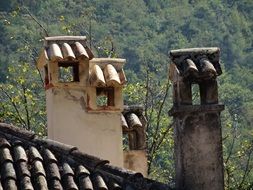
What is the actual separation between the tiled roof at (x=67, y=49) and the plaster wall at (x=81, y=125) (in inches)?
29.5

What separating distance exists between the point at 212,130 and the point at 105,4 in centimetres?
8904

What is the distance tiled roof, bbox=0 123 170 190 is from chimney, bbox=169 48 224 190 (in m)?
0.65

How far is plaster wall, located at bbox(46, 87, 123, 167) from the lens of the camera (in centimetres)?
1839

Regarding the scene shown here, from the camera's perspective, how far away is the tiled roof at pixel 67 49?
17453mm

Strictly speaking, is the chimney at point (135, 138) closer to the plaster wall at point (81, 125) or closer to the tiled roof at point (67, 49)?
the plaster wall at point (81, 125)

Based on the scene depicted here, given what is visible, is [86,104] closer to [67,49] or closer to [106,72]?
[106,72]

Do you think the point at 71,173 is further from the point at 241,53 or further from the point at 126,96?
the point at 241,53

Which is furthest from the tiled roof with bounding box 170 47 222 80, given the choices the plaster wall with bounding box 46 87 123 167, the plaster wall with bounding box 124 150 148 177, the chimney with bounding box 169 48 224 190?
the plaster wall with bounding box 124 150 148 177

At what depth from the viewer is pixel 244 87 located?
8794cm

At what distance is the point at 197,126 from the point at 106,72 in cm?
339

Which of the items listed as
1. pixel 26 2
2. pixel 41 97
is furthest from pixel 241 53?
pixel 41 97

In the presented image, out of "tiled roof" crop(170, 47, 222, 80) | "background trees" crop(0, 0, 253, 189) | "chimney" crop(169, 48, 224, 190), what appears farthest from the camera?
"background trees" crop(0, 0, 253, 189)

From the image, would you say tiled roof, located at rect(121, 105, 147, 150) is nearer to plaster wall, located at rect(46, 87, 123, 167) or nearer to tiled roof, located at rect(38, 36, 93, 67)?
plaster wall, located at rect(46, 87, 123, 167)

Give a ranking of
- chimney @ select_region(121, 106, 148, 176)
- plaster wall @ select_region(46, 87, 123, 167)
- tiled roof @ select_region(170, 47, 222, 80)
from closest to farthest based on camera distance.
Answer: tiled roof @ select_region(170, 47, 222, 80) < plaster wall @ select_region(46, 87, 123, 167) < chimney @ select_region(121, 106, 148, 176)
